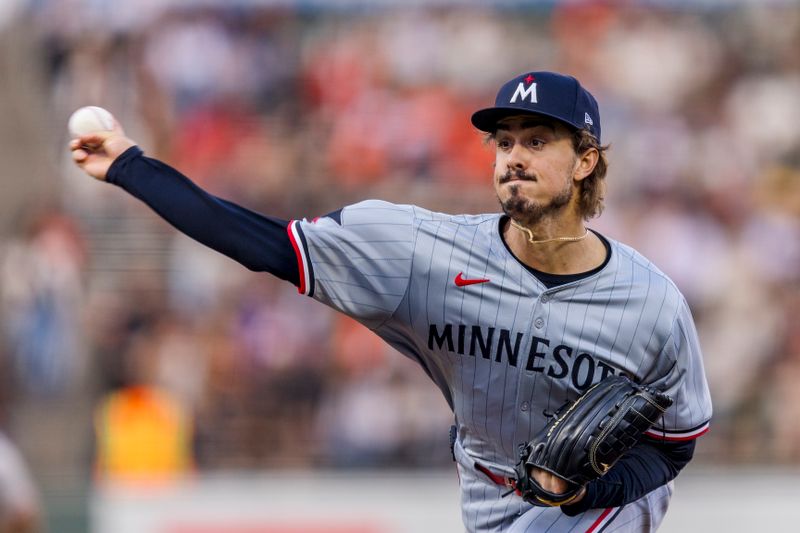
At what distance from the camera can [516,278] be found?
430cm

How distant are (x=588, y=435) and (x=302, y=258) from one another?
3.25 ft

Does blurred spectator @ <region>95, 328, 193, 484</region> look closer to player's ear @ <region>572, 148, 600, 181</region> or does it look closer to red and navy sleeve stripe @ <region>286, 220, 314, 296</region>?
red and navy sleeve stripe @ <region>286, 220, 314, 296</region>

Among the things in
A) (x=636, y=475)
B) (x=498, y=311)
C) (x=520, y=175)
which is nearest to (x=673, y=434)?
(x=636, y=475)

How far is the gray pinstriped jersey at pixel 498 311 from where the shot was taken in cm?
424

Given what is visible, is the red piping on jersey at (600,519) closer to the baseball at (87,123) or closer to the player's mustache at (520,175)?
the player's mustache at (520,175)

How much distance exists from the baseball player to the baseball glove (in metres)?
0.05

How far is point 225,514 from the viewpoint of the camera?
945cm

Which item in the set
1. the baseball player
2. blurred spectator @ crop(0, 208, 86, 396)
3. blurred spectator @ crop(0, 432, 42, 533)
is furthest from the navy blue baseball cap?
blurred spectator @ crop(0, 208, 86, 396)

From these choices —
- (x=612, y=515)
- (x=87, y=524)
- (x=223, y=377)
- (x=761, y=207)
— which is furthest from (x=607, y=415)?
(x=761, y=207)

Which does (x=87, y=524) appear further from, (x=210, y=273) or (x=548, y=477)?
(x=548, y=477)

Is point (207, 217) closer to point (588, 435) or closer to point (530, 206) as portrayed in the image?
point (530, 206)

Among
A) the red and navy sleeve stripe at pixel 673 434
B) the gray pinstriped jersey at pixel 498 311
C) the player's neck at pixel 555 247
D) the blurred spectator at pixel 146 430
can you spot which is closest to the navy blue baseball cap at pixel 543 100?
the player's neck at pixel 555 247

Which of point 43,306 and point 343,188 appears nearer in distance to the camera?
point 43,306

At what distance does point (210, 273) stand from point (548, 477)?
7682 mm
